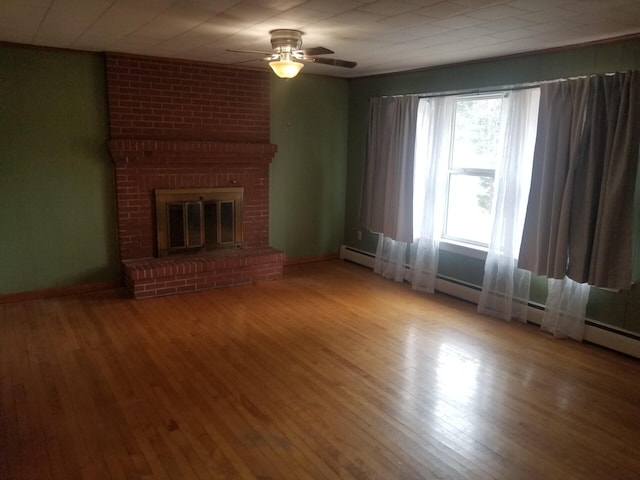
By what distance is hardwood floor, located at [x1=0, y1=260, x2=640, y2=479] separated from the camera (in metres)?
2.33

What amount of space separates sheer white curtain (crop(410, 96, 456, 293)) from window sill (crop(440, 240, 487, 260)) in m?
0.09

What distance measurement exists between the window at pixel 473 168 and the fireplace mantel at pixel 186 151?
1.99 meters

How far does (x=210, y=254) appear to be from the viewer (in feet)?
17.1

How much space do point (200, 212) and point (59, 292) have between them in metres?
1.55

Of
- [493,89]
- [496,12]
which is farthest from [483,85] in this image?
[496,12]

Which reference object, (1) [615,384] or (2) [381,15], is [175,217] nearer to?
(2) [381,15]

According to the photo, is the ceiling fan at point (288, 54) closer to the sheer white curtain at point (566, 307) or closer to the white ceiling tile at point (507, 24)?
the white ceiling tile at point (507, 24)

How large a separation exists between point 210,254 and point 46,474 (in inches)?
124

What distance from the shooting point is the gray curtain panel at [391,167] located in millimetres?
5109

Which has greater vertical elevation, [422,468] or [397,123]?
[397,123]

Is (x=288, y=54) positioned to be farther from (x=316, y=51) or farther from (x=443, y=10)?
(x=443, y=10)

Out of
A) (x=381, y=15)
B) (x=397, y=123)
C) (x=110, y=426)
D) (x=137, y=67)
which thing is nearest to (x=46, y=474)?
(x=110, y=426)

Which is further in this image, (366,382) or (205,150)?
(205,150)

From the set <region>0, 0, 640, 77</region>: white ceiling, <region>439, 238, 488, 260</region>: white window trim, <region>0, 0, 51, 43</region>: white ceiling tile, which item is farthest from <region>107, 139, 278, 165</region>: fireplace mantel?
<region>439, 238, 488, 260</region>: white window trim
